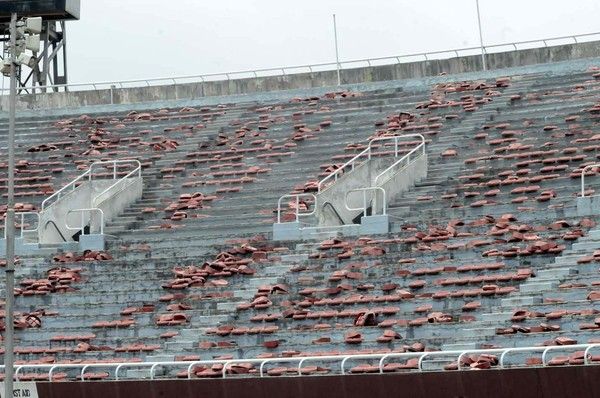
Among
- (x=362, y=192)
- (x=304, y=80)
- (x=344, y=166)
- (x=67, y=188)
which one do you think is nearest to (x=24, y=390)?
(x=362, y=192)

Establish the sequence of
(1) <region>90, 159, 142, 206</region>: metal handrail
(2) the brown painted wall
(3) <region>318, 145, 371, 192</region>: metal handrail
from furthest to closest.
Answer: (1) <region>90, 159, 142, 206</region>: metal handrail → (3) <region>318, 145, 371, 192</region>: metal handrail → (2) the brown painted wall

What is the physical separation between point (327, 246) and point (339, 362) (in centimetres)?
485

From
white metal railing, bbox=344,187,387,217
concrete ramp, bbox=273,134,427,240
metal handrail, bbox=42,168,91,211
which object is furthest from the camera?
metal handrail, bbox=42,168,91,211

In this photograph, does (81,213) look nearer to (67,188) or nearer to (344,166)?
(67,188)

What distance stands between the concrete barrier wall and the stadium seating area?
108cm

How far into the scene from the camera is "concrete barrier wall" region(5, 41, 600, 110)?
32344 millimetres

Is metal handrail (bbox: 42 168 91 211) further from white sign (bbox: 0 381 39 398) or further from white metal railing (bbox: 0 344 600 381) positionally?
white sign (bbox: 0 381 39 398)

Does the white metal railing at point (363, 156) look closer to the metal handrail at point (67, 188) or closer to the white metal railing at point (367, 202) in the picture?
the white metal railing at point (367, 202)

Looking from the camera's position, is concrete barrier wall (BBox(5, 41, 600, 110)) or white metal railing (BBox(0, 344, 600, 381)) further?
concrete barrier wall (BBox(5, 41, 600, 110))

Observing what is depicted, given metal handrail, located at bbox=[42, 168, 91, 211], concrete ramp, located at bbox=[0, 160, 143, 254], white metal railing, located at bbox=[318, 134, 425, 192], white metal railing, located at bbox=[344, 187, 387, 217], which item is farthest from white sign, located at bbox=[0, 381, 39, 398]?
metal handrail, located at bbox=[42, 168, 91, 211]

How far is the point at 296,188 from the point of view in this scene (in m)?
27.8

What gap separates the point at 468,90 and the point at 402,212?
21.9 ft

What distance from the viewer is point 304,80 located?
34531 mm

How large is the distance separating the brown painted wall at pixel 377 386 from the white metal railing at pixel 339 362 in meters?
0.15
